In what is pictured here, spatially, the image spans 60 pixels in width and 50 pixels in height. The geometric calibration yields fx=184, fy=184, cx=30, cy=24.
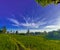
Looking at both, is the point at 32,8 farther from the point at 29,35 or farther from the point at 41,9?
the point at 29,35

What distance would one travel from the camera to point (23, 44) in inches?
170

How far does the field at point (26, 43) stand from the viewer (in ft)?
13.9

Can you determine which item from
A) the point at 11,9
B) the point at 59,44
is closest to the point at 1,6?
the point at 11,9

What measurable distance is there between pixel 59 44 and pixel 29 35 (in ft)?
2.49

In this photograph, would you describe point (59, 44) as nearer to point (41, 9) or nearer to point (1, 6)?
point (41, 9)

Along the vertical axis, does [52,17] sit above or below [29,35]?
above

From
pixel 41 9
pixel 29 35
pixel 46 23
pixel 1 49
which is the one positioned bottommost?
pixel 1 49

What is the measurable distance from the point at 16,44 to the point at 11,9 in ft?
2.91

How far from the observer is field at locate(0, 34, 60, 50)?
13.9 feet

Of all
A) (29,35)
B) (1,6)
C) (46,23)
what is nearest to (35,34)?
(29,35)

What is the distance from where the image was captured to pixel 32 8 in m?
4.59

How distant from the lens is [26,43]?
435cm

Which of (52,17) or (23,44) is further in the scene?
(52,17)

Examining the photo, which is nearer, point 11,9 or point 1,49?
point 1,49
